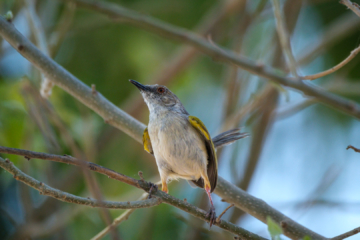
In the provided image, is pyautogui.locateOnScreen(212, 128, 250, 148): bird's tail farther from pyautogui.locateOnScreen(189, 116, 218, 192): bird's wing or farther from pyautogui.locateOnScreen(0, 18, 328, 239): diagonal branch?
pyautogui.locateOnScreen(0, 18, 328, 239): diagonal branch

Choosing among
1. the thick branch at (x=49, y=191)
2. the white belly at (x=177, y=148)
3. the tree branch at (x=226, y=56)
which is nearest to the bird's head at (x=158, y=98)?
the white belly at (x=177, y=148)

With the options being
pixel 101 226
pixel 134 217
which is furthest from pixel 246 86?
pixel 101 226

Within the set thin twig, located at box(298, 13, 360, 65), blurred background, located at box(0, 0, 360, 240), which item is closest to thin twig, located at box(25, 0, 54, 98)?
blurred background, located at box(0, 0, 360, 240)

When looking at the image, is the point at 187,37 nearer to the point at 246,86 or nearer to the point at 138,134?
the point at 138,134

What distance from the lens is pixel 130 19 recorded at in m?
4.24

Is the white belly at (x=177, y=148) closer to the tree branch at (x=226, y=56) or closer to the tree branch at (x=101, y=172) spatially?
the tree branch at (x=226, y=56)

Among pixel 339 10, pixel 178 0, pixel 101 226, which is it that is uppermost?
pixel 339 10

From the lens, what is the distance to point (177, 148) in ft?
12.1

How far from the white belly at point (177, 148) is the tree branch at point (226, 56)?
0.84m

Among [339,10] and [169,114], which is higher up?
[339,10]

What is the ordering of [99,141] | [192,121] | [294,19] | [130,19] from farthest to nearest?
[99,141] → [294,19] → [130,19] → [192,121]

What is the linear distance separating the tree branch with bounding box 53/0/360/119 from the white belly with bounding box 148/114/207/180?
84 cm

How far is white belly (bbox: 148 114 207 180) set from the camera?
144 inches

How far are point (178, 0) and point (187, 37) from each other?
367cm
